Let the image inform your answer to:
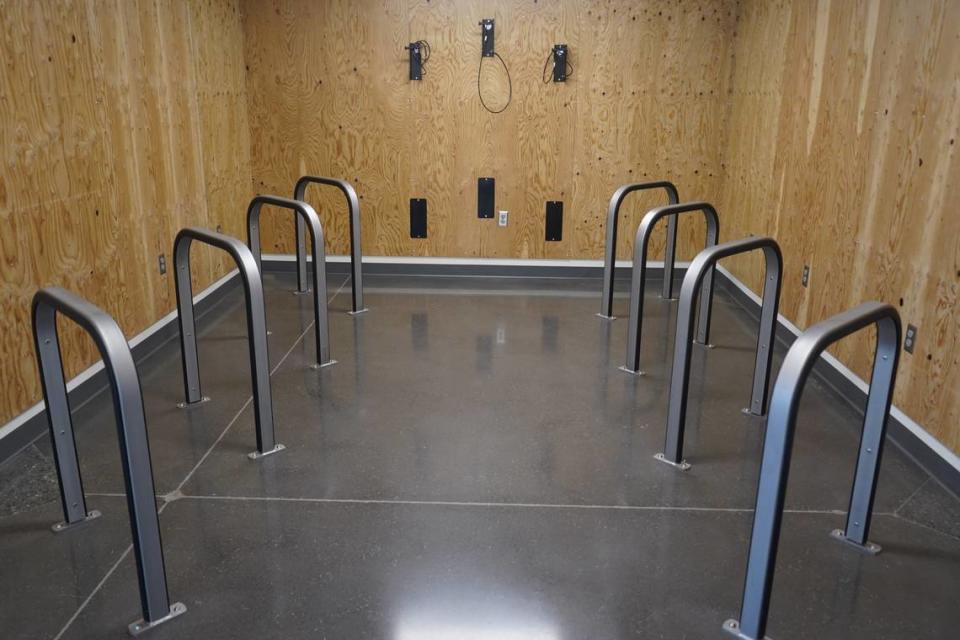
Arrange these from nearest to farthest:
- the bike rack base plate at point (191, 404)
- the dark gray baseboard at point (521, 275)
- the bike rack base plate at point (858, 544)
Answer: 1. the bike rack base plate at point (858, 544)
2. the dark gray baseboard at point (521, 275)
3. the bike rack base plate at point (191, 404)

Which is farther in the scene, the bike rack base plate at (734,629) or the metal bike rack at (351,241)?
the metal bike rack at (351,241)

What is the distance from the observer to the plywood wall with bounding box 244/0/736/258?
5.59m

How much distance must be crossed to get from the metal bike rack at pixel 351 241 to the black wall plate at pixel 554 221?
4.94 ft

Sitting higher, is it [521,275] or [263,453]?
[521,275]

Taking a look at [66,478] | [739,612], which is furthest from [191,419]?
[739,612]

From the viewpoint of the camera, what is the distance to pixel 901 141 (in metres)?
3.32

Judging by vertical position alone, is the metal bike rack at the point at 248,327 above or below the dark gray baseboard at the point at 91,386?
above

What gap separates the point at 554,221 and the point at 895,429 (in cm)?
310

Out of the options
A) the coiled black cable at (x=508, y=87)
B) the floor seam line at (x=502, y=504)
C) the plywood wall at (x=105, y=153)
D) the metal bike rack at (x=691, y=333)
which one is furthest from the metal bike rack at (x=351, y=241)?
the metal bike rack at (x=691, y=333)

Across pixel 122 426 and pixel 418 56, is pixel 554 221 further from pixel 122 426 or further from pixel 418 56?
pixel 122 426

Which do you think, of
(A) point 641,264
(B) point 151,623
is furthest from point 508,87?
(B) point 151,623

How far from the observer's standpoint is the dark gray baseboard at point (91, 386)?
10.2 feet

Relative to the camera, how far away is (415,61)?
18.5ft

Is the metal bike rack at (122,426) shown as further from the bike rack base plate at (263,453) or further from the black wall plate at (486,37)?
Result: the black wall plate at (486,37)
